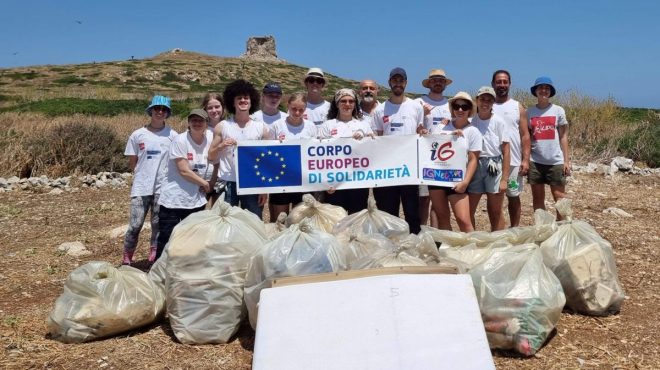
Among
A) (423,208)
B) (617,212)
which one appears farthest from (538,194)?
(617,212)

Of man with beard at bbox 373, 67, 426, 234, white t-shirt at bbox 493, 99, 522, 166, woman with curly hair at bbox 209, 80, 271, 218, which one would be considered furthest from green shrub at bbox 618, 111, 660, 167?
woman with curly hair at bbox 209, 80, 271, 218

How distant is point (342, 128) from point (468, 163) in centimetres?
116

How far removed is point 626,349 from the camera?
339cm

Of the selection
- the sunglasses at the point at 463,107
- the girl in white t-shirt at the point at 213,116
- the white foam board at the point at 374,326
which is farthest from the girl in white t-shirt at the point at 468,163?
the girl in white t-shirt at the point at 213,116

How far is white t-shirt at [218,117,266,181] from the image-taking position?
187 inches

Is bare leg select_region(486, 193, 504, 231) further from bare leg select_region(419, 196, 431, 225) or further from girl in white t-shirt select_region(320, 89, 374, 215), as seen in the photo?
girl in white t-shirt select_region(320, 89, 374, 215)

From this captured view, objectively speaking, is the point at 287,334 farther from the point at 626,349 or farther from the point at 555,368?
the point at 626,349

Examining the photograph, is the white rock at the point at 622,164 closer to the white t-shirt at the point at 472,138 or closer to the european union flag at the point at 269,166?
the white t-shirt at the point at 472,138

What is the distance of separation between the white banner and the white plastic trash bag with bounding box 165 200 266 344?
4.35ft

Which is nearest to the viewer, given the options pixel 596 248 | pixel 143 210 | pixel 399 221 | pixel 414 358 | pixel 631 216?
pixel 414 358

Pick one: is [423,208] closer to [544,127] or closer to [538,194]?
[538,194]

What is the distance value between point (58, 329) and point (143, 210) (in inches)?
66.3

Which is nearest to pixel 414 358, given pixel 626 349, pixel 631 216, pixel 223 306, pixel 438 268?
pixel 438 268

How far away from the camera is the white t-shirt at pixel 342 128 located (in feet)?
16.4
